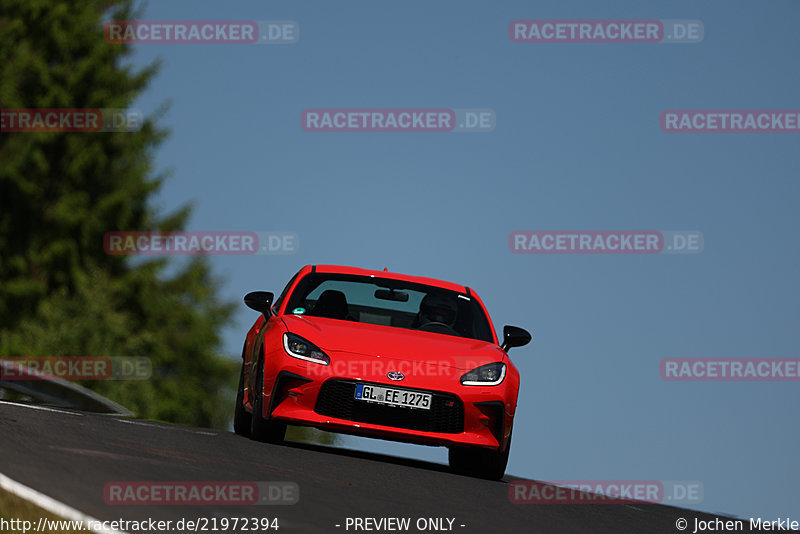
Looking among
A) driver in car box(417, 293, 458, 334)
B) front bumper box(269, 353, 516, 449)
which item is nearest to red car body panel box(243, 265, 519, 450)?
front bumper box(269, 353, 516, 449)

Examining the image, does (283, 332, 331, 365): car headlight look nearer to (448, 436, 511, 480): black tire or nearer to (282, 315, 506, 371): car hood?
(282, 315, 506, 371): car hood

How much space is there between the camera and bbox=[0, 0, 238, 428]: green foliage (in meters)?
43.6

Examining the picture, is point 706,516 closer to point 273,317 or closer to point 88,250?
point 273,317

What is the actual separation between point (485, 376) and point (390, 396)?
2.77 feet

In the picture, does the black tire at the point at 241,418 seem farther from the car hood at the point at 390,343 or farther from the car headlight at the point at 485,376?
the car headlight at the point at 485,376

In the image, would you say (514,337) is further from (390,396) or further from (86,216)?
(86,216)

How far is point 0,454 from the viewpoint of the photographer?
7.38m

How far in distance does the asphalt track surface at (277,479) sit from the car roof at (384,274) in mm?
1718

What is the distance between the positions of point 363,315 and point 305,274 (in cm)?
85

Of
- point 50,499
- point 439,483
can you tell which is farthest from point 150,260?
point 50,499

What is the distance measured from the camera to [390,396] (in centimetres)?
1013

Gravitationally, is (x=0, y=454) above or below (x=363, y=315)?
below

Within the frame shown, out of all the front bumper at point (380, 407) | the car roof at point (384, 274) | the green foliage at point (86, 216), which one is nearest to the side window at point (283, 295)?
the car roof at point (384, 274)

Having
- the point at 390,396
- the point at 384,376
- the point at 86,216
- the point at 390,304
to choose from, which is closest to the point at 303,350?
the point at 384,376
